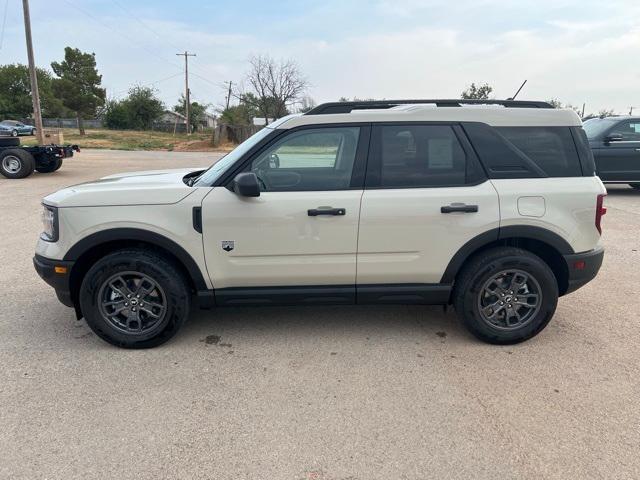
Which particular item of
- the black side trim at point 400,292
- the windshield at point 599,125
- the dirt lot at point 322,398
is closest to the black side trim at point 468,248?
the black side trim at point 400,292

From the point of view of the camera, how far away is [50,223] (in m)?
3.65

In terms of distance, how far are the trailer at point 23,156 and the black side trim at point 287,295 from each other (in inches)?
515

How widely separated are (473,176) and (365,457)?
2186 millimetres

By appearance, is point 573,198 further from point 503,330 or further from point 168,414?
point 168,414

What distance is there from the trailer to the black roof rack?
43.3 feet

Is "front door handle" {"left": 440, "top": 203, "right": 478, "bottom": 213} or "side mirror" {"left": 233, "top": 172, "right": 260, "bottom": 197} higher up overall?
"side mirror" {"left": 233, "top": 172, "right": 260, "bottom": 197}

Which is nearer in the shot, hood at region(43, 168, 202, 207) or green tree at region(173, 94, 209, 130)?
hood at region(43, 168, 202, 207)

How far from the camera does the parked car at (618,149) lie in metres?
10.6

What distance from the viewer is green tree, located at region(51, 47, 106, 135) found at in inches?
1786

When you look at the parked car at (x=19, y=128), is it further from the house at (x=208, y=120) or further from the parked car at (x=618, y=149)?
the parked car at (x=618, y=149)

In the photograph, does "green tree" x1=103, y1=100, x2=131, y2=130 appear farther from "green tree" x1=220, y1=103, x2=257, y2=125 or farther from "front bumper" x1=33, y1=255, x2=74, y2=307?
"front bumper" x1=33, y1=255, x2=74, y2=307

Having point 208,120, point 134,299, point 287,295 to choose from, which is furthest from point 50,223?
point 208,120

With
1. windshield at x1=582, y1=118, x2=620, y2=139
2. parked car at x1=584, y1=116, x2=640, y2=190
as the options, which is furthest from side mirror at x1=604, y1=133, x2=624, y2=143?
windshield at x1=582, y1=118, x2=620, y2=139

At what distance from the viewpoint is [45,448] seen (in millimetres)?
2598
